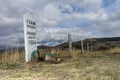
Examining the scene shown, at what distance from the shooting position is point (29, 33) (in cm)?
1248

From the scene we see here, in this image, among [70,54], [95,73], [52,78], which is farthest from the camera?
[70,54]

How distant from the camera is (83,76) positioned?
7004mm

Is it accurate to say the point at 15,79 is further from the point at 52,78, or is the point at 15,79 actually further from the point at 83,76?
the point at 83,76

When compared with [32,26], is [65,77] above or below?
below

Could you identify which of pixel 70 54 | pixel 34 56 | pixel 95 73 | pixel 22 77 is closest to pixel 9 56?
pixel 34 56

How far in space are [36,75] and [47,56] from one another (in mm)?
4095

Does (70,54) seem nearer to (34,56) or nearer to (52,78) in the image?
(34,56)

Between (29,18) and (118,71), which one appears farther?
(29,18)

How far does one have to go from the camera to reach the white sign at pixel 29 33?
11.9 metres

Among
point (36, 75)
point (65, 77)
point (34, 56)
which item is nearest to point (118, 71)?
point (65, 77)

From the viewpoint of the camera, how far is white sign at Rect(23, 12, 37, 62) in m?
11.9

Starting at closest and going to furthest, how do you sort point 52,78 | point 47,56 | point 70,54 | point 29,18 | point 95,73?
point 52,78
point 95,73
point 47,56
point 29,18
point 70,54

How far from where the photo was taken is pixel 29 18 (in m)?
12.6

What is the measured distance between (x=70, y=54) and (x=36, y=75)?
7581 millimetres
